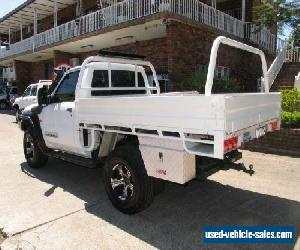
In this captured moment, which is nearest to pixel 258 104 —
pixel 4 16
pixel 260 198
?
pixel 260 198

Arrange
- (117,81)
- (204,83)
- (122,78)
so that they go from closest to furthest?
(117,81)
(122,78)
(204,83)

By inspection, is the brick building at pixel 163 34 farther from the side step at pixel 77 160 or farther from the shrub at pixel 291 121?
the side step at pixel 77 160

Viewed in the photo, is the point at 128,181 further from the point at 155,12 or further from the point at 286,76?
the point at 286,76

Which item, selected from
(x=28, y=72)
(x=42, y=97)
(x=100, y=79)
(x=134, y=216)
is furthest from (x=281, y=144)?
(x=28, y=72)

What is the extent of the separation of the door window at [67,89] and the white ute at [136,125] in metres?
0.02

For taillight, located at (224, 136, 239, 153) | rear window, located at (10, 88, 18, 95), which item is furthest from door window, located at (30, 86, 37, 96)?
taillight, located at (224, 136, 239, 153)

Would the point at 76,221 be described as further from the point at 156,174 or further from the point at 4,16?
the point at 4,16

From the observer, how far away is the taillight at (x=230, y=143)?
12.6 ft

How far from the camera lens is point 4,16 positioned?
2697cm

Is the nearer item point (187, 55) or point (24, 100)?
point (187, 55)

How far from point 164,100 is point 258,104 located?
1.52 metres

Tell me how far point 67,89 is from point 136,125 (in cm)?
236

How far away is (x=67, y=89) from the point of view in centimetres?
642

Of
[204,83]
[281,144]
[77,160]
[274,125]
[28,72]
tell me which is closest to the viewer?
[274,125]
